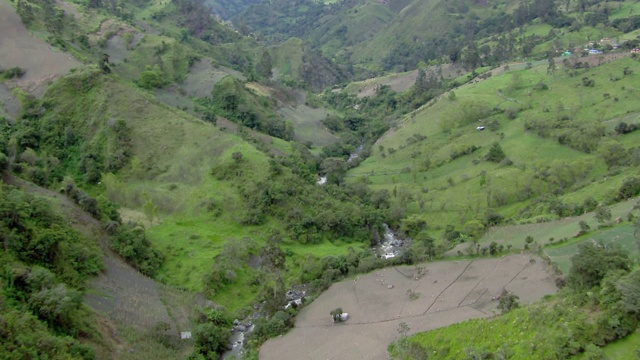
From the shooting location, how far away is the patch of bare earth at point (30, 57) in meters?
84.4

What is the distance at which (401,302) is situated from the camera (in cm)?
5047

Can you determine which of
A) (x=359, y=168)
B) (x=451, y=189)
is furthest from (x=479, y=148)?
(x=359, y=168)

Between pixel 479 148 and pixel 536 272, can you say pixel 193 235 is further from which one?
pixel 479 148

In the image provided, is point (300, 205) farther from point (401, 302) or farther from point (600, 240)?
point (600, 240)

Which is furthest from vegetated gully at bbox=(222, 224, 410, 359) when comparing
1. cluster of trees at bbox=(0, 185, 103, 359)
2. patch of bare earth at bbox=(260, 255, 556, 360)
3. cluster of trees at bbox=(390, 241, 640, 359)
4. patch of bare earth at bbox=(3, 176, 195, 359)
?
cluster of trees at bbox=(390, 241, 640, 359)

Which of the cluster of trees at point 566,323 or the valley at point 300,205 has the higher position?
the cluster of trees at point 566,323

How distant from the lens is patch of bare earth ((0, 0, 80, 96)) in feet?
277

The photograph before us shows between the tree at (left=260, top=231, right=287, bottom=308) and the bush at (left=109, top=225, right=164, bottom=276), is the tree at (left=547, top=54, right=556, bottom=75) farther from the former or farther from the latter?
the bush at (left=109, top=225, right=164, bottom=276)

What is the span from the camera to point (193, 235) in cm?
6372

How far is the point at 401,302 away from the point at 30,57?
68963mm

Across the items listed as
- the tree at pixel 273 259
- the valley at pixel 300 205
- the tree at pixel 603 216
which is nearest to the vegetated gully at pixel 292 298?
the valley at pixel 300 205

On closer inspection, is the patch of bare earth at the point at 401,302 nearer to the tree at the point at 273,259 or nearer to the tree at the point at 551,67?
the tree at the point at 273,259

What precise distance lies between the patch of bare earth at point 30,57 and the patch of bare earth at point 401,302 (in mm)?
54537

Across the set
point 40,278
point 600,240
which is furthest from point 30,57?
point 600,240
